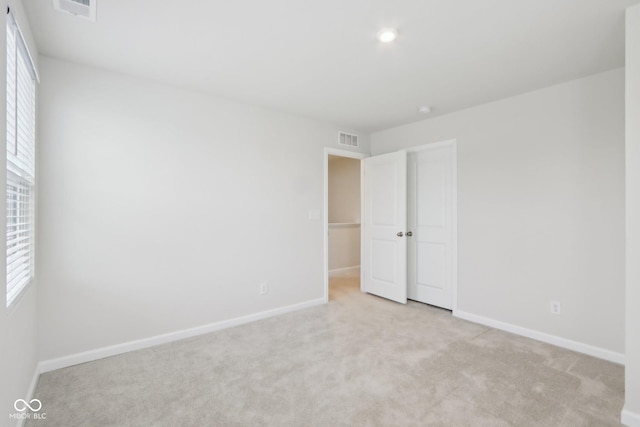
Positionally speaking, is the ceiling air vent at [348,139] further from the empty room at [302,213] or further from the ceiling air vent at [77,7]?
the ceiling air vent at [77,7]

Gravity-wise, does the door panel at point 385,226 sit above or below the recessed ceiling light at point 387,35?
below

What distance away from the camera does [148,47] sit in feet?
7.46

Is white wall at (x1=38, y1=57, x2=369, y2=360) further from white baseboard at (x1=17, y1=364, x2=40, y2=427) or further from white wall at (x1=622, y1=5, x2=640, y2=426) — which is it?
white wall at (x1=622, y1=5, x2=640, y2=426)

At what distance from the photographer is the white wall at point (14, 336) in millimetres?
1401

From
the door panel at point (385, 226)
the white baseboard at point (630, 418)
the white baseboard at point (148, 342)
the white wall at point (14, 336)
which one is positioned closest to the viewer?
the white wall at point (14, 336)

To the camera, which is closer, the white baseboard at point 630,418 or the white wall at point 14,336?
the white wall at point 14,336

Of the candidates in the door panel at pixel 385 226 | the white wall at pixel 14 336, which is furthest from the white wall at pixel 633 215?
the white wall at pixel 14 336

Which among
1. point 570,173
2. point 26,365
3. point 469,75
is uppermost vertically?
point 469,75

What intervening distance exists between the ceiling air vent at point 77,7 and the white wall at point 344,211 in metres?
4.63

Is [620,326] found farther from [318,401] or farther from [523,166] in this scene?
[318,401]

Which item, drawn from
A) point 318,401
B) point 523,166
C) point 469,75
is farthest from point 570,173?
point 318,401

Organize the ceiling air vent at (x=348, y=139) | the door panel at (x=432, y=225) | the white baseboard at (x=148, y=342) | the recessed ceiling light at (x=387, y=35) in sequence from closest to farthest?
the recessed ceiling light at (x=387, y=35) → the white baseboard at (x=148, y=342) → the door panel at (x=432, y=225) → the ceiling air vent at (x=348, y=139)

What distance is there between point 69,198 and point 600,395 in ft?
13.5

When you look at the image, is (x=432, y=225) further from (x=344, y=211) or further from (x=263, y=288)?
(x=344, y=211)
